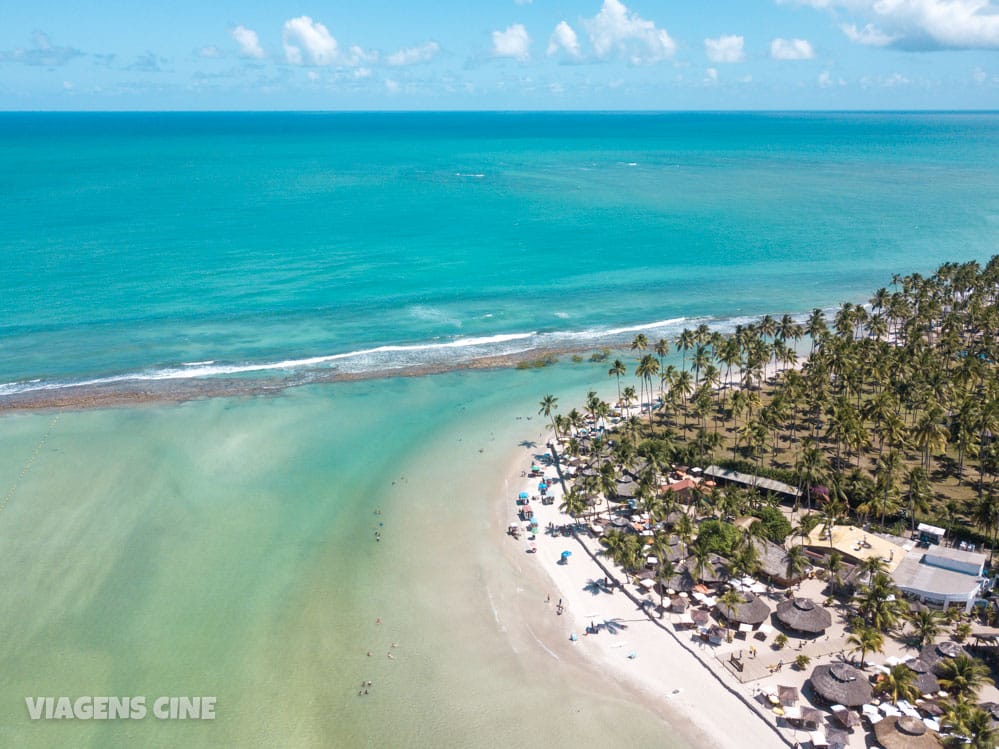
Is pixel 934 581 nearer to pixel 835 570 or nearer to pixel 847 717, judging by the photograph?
pixel 835 570

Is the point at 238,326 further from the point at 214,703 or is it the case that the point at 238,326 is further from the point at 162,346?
the point at 214,703

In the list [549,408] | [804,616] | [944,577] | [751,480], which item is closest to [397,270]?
[549,408]

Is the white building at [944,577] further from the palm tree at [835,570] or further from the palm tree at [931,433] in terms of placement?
the palm tree at [931,433]

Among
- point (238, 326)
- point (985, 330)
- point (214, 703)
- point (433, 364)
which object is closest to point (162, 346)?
point (238, 326)

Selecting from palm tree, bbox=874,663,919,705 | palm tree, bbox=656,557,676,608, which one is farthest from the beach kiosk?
palm tree, bbox=656,557,676,608

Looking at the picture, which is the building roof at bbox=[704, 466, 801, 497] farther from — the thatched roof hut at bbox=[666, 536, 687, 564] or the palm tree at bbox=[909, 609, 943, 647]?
the palm tree at bbox=[909, 609, 943, 647]

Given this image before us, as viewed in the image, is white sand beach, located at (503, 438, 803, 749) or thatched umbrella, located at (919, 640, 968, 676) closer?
white sand beach, located at (503, 438, 803, 749)
